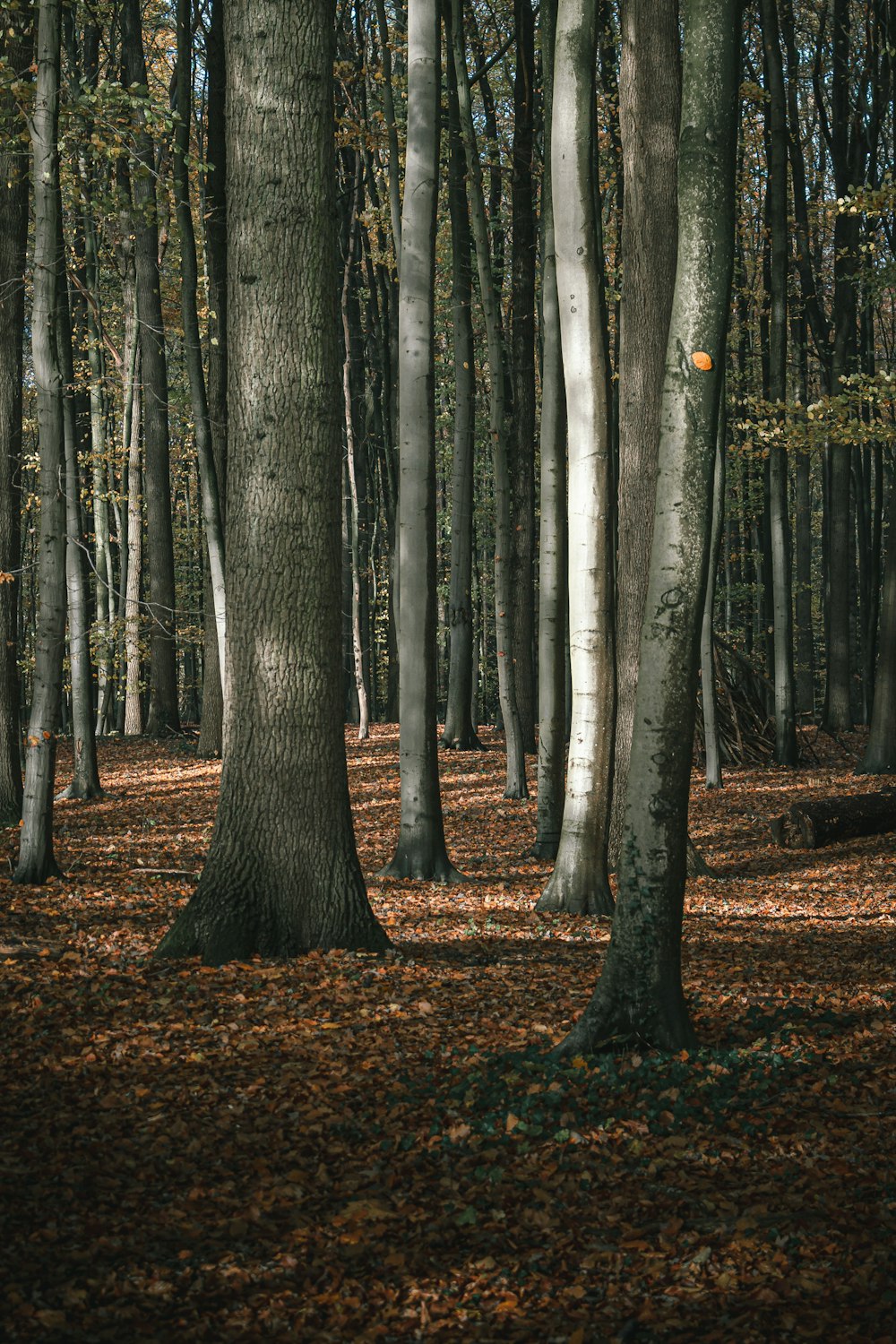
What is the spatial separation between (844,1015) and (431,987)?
206 centimetres

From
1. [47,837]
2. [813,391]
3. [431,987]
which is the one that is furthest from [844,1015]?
[813,391]

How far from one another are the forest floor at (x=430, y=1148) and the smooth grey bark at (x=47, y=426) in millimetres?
1189

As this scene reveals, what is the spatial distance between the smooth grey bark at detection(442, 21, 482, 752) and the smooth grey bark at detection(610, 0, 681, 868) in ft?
15.9

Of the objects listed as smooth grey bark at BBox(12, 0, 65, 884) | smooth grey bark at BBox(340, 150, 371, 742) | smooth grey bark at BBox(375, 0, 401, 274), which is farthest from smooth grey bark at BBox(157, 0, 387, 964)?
smooth grey bark at BBox(340, 150, 371, 742)

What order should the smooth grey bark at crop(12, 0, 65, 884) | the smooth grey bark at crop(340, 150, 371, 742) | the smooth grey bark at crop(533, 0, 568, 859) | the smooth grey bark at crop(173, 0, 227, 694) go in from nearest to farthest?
the smooth grey bark at crop(12, 0, 65, 884) < the smooth grey bark at crop(533, 0, 568, 859) < the smooth grey bark at crop(173, 0, 227, 694) < the smooth grey bark at crop(340, 150, 371, 742)

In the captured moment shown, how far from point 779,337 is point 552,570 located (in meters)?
8.29

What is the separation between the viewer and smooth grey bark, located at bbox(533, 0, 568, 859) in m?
9.52

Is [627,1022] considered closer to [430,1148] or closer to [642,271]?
[430,1148]

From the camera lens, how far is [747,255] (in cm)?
2691

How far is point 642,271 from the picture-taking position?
9.38 meters

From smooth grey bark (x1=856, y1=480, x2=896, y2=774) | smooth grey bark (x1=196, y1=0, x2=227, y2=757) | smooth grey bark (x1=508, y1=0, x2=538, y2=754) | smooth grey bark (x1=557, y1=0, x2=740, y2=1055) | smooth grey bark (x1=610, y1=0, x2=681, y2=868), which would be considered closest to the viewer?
smooth grey bark (x1=557, y1=0, x2=740, y2=1055)

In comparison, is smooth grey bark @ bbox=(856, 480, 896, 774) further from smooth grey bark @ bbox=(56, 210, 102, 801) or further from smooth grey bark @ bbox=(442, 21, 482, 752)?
smooth grey bark @ bbox=(56, 210, 102, 801)

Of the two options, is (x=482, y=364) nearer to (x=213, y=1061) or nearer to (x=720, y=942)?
(x=720, y=942)

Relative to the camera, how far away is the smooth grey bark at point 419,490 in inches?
348
